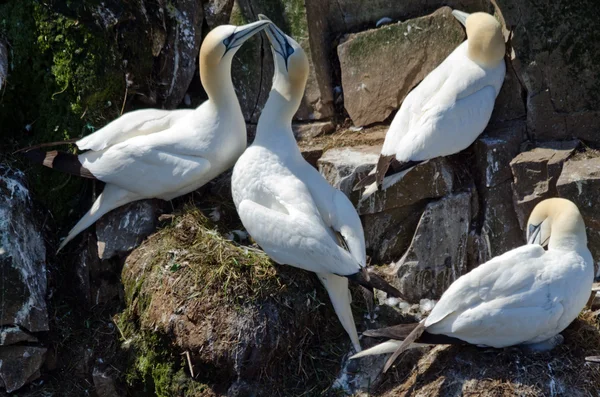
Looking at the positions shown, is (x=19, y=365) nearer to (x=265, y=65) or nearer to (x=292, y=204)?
(x=292, y=204)

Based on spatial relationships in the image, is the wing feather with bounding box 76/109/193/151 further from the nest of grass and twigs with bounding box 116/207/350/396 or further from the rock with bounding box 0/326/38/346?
the rock with bounding box 0/326/38/346

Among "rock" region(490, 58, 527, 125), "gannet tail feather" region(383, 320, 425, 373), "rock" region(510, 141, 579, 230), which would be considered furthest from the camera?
"rock" region(490, 58, 527, 125)

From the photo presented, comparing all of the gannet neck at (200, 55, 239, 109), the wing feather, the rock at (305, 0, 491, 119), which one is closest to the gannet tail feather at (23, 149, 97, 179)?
the wing feather

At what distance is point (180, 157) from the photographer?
707 cm

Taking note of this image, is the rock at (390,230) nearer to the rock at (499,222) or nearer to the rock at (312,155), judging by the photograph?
the rock at (499,222)

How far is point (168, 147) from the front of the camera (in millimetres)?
7109

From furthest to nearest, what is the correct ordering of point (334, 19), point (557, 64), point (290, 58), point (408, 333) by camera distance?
point (334, 19) → point (290, 58) → point (557, 64) → point (408, 333)

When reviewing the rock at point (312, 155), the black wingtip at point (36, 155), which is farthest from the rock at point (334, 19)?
the black wingtip at point (36, 155)

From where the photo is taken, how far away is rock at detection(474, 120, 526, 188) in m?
6.77

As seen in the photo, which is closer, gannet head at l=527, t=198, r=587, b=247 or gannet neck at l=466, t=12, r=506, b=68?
gannet head at l=527, t=198, r=587, b=247

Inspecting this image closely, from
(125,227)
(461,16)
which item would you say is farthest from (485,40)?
(125,227)

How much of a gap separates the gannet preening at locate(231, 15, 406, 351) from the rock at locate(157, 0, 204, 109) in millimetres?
1208

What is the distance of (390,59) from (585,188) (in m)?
1.70

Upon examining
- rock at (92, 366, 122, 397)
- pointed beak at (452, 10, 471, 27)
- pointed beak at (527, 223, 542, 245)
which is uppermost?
pointed beak at (452, 10, 471, 27)
